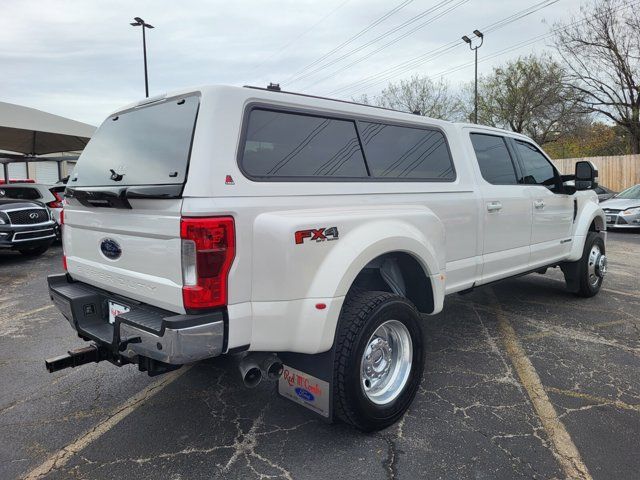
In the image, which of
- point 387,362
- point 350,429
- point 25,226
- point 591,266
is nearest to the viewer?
point 350,429

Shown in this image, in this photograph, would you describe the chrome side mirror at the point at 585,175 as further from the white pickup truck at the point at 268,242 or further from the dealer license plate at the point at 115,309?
the dealer license plate at the point at 115,309

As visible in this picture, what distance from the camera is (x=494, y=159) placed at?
4582 mm

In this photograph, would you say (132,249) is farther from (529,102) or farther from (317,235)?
(529,102)

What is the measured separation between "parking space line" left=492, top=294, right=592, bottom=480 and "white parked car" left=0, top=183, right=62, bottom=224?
10597mm

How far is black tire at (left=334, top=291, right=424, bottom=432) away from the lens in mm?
2717

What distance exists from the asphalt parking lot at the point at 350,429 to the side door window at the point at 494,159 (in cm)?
154

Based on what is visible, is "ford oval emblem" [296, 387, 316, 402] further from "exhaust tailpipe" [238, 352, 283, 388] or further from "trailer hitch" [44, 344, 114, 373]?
"trailer hitch" [44, 344, 114, 373]

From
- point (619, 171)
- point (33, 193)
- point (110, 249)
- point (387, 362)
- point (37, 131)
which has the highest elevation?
point (37, 131)

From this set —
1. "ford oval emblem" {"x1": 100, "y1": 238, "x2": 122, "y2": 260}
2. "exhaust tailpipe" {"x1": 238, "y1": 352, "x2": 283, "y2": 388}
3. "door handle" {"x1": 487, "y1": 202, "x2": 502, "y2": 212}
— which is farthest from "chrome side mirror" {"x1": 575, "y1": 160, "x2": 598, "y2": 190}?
"ford oval emblem" {"x1": 100, "y1": 238, "x2": 122, "y2": 260}

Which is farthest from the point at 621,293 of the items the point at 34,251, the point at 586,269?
the point at 34,251

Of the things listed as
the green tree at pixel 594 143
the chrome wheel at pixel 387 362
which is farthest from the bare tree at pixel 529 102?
the chrome wheel at pixel 387 362

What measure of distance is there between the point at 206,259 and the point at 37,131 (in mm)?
16984

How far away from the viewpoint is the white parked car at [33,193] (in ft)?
37.4

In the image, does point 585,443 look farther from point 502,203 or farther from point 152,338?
point 152,338
